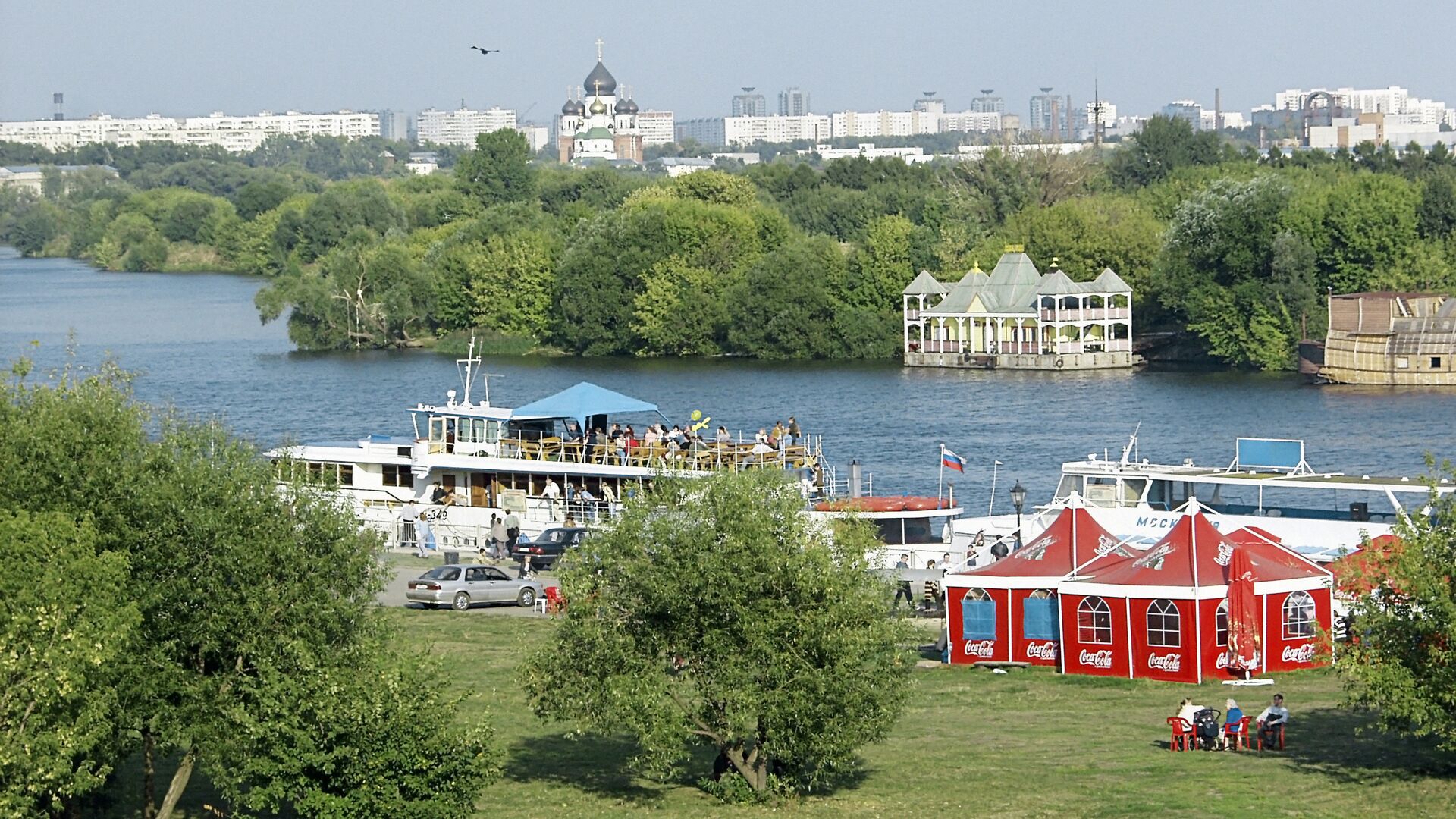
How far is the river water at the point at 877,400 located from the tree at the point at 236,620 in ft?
93.3

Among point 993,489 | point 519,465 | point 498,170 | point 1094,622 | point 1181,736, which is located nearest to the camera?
point 1181,736

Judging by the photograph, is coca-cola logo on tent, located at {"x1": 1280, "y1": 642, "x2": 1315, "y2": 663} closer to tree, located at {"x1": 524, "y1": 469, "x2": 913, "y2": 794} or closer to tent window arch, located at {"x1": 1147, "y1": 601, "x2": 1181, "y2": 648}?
tent window arch, located at {"x1": 1147, "y1": 601, "x2": 1181, "y2": 648}

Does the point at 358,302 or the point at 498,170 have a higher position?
the point at 498,170

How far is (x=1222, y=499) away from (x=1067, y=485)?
3.31 meters

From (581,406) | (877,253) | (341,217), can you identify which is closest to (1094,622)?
(581,406)

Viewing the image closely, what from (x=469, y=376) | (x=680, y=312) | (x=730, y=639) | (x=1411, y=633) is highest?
(x=680, y=312)

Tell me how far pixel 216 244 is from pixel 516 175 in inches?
1561

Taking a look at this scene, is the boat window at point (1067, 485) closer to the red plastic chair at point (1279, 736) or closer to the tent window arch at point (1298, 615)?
the tent window arch at point (1298, 615)

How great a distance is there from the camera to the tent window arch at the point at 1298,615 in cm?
3089

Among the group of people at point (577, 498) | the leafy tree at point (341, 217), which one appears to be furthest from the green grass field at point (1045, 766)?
the leafy tree at point (341, 217)

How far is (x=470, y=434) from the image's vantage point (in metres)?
51.7

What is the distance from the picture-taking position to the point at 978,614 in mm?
32688

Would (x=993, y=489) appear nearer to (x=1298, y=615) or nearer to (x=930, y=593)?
(x=930, y=593)

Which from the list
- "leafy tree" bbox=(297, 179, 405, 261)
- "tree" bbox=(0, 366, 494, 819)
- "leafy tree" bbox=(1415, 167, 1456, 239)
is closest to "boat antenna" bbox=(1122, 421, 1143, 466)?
"tree" bbox=(0, 366, 494, 819)
